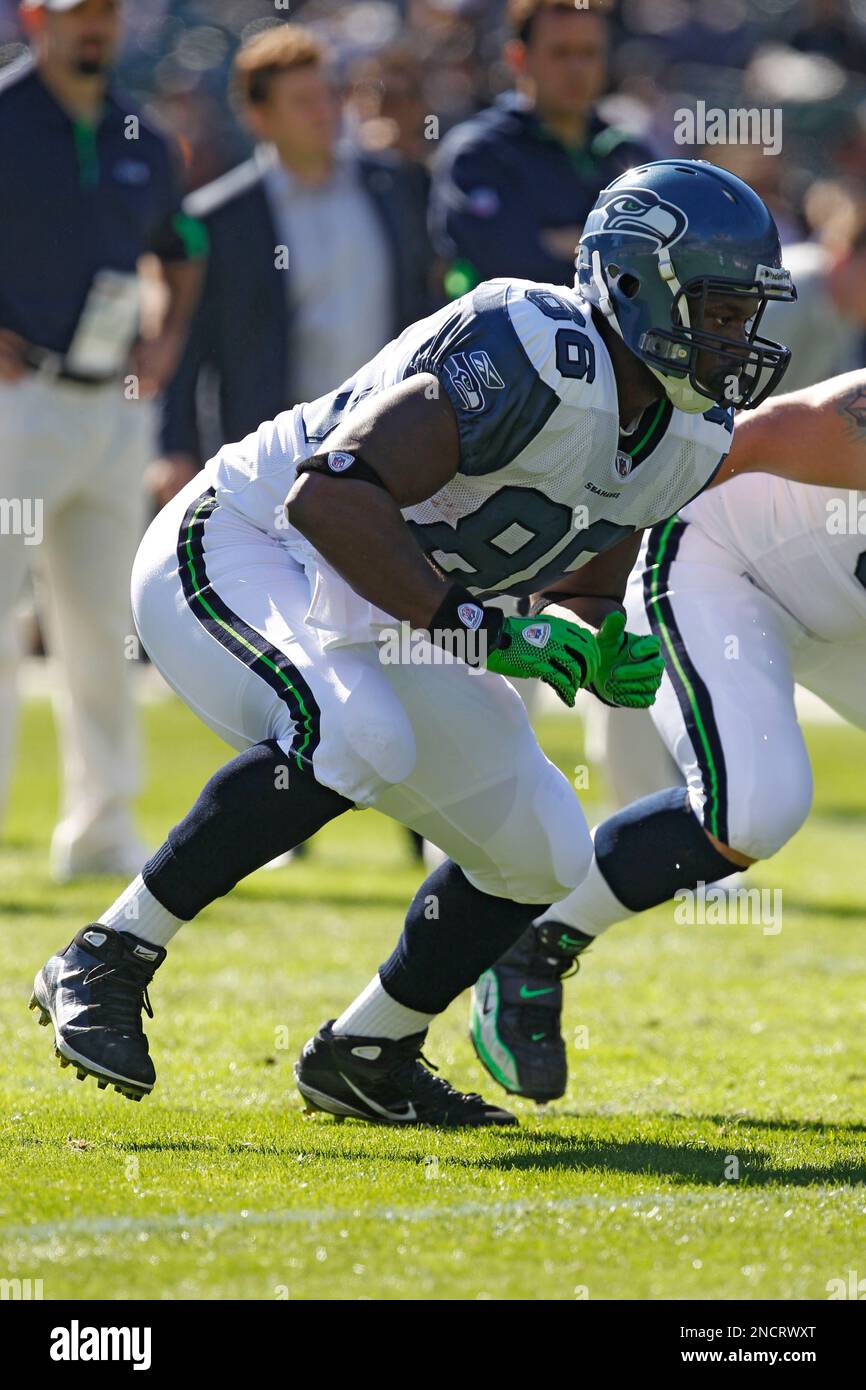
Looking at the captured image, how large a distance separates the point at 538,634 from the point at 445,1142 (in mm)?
1004

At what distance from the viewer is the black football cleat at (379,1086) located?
378cm

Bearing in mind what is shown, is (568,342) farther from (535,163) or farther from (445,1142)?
(535,163)

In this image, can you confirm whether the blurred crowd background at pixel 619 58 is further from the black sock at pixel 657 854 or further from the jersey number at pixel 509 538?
the jersey number at pixel 509 538

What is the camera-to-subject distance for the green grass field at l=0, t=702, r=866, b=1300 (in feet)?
8.91

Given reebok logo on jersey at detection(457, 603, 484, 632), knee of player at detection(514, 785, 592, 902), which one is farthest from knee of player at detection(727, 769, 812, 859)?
reebok logo on jersey at detection(457, 603, 484, 632)

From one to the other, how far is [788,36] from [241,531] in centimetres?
1355

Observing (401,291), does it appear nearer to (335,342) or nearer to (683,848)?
(335,342)

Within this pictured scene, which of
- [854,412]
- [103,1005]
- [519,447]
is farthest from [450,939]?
[854,412]

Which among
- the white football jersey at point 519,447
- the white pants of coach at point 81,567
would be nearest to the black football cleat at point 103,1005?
the white football jersey at point 519,447

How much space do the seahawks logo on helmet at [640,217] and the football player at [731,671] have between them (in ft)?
1.87

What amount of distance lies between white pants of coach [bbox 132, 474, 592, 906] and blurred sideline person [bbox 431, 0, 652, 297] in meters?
2.74

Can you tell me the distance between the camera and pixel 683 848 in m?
4.01

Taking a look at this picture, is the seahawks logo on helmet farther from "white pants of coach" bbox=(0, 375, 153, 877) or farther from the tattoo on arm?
"white pants of coach" bbox=(0, 375, 153, 877)

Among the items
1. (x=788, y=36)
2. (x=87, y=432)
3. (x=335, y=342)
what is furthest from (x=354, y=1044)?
(x=788, y=36)
